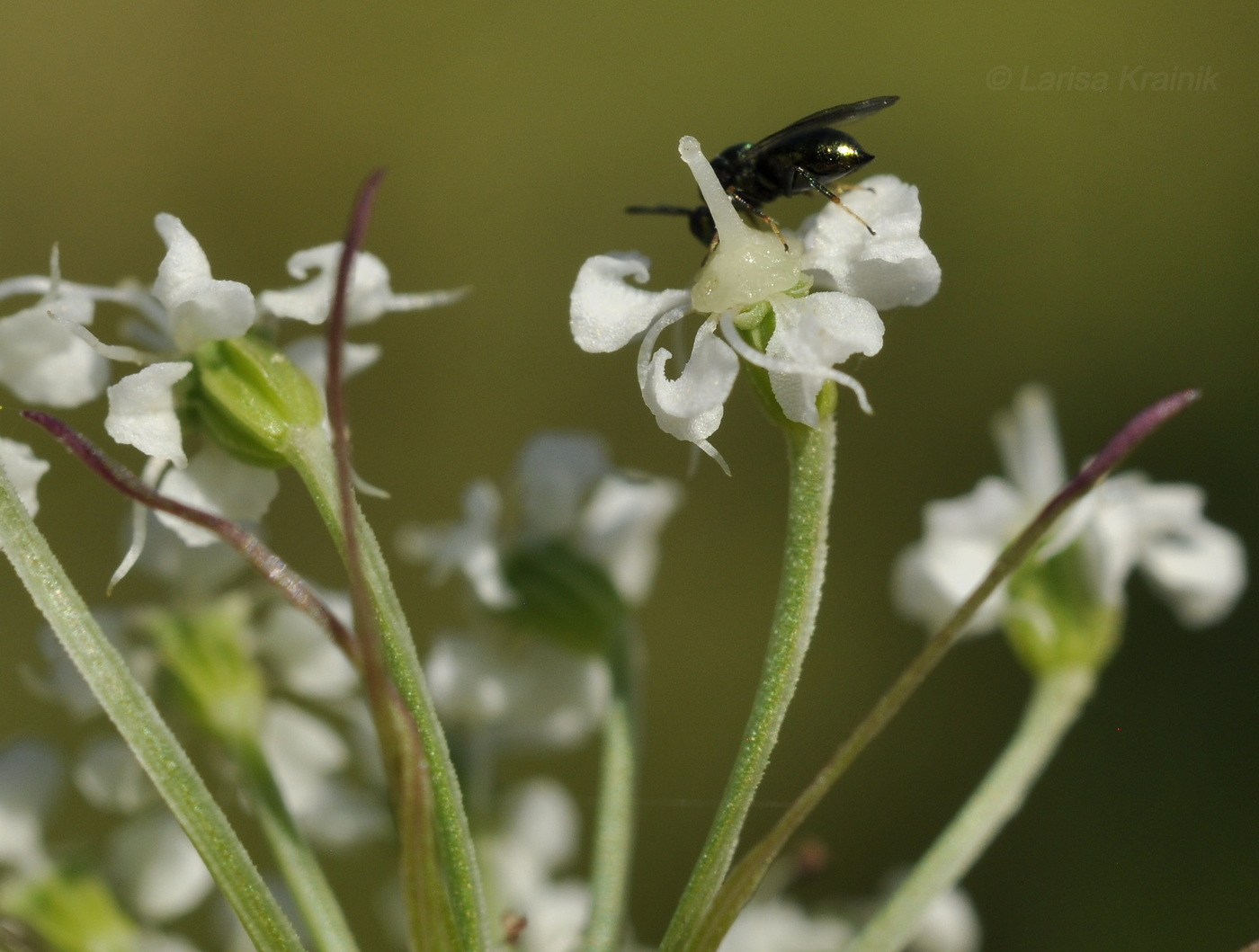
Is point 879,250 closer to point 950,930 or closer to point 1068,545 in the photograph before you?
point 1068,545

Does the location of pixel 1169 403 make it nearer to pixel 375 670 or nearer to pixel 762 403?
pixel 762 403

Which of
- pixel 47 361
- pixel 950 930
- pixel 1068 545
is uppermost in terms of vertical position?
pixel 47 361

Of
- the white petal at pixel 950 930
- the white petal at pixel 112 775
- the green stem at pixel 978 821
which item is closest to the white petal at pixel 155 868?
the white petal at pixel 112 775

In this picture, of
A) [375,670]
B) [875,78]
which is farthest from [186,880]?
[875,78]

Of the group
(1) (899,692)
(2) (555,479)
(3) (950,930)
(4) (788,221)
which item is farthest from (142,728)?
(4) (788,221)

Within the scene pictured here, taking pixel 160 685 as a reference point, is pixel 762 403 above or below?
above

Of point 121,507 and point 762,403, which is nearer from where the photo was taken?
point 762,403
